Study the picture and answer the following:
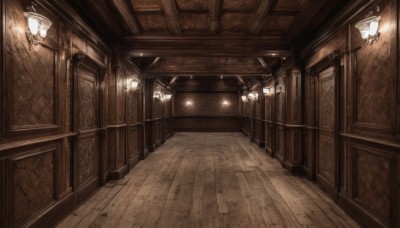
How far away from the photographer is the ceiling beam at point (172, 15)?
150 inches

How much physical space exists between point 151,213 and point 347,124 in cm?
309

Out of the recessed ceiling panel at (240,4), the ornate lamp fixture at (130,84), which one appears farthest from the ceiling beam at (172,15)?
the ornate lamp fixture at (130,84)

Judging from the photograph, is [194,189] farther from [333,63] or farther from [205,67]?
[205,67]

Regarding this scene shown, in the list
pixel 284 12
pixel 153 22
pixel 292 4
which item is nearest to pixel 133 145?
pixel 153 22

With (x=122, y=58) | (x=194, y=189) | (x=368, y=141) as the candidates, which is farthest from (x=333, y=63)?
(x=122, y=58)

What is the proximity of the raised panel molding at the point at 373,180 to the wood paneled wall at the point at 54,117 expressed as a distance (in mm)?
3846

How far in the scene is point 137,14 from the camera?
4.32 m

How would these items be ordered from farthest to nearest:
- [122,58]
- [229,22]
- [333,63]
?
[122,58], [229,22], [333,63]

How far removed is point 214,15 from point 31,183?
355 centimetres

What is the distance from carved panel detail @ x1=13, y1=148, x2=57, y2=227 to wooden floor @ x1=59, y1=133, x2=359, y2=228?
51 cm

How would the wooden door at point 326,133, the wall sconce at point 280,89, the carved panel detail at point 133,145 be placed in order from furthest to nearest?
the wall sconce at point 280,89
the carved panel detail at point 133,145
the wooden door at point 326,133

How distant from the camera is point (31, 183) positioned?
8.84 feet

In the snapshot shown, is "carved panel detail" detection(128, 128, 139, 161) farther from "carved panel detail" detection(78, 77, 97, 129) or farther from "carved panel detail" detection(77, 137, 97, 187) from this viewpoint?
"carved panel detail" detection(78, 77, 97, 129)

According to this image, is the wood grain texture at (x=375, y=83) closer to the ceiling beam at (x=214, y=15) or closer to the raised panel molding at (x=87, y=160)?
the ceiling beam at (x=214, y=15)
